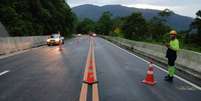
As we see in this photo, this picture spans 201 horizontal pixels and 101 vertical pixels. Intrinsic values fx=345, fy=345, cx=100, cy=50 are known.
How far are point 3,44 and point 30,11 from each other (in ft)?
152

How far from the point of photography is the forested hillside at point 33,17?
5684cm

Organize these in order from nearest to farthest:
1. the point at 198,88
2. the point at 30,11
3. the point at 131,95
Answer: the point at 131,95 < the point at 198,88 < the point at 30,11

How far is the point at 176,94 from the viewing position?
930cm

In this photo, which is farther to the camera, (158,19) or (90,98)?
(158,19)

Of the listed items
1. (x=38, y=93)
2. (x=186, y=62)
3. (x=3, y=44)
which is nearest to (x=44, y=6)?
(x=3, y=44)

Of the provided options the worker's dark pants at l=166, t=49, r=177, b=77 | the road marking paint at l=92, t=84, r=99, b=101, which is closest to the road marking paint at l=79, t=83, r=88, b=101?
the road marking paint at l=92, t=84, r=99, b=101

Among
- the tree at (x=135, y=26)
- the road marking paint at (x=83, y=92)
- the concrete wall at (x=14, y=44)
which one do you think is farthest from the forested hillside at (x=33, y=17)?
the road marking paint at (x=83, y=92)

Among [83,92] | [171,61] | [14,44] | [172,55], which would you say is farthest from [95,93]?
[14,44]

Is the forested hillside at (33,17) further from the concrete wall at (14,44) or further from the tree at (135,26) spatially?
the tree at (135,26)

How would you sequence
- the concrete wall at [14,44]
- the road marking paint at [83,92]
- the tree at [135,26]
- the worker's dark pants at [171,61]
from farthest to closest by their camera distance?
the tree at [135,26] → the concrete wall at [14,44] → the worker's dark pants at [171,61] → the road marking paint at [83,92]

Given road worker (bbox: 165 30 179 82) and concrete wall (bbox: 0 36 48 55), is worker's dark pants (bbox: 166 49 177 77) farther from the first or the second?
concrete wall (bbox: 0 36 48 55)

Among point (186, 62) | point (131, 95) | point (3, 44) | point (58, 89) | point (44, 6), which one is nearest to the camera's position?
point (131, 95)

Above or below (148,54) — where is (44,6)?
above

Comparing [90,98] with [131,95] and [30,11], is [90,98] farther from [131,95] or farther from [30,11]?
[30,11]
